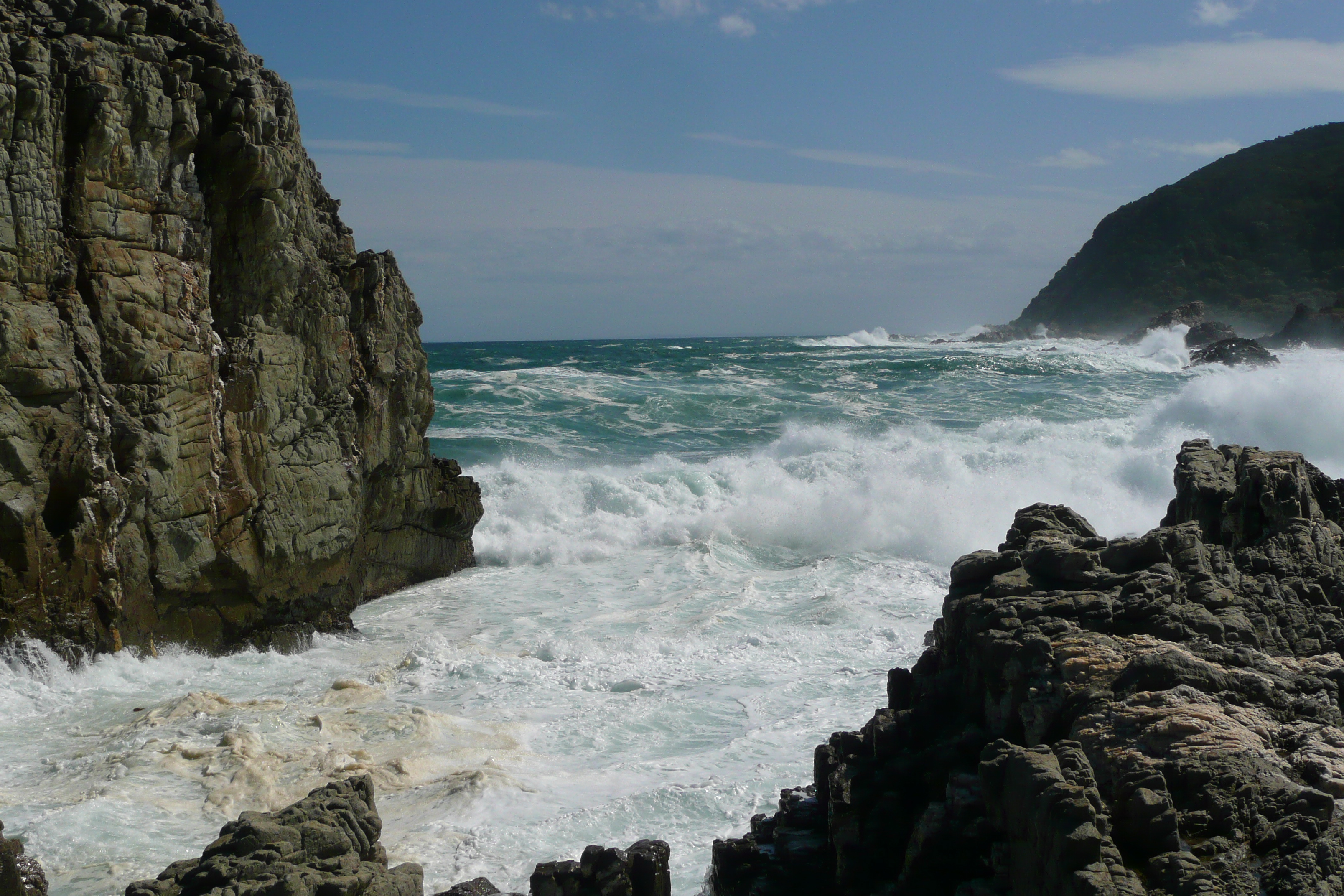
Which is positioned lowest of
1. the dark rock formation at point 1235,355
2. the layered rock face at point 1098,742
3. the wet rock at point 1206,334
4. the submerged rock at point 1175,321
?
the layered rock face at point 1098,742

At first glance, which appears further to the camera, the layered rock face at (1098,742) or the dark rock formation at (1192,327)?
the dark rock formation at (1192,327)

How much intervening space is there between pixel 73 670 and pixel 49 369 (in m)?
2.29

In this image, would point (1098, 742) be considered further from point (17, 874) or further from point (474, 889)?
point (17, 874)

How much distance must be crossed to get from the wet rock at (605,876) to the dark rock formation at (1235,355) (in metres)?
35.0

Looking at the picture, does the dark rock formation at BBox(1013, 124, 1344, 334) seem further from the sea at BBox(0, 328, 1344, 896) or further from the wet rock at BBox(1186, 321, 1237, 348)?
the sea at BBox(0, 328, 1344, 896)

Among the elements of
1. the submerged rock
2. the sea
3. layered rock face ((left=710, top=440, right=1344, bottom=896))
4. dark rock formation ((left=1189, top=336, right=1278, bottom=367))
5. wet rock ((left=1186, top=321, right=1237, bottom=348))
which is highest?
the submerged rock

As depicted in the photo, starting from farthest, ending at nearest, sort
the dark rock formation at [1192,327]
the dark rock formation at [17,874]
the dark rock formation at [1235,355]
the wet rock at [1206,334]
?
the dark rock formation at [1192,327]
the wet rock at [1206,334]
the dark rock formation at [1235,355]
the dark rock formation at [17,874]

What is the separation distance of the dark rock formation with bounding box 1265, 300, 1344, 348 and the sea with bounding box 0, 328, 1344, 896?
23.7 meters

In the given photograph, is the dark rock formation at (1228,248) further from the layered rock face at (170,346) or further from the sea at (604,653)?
the layered rock face at (170,346)

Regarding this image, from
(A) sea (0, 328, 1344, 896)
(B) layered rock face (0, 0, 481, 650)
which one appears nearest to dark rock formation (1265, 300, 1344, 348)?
(A) sea (0, 328, 1344, 896)

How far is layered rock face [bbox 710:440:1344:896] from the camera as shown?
351 cm

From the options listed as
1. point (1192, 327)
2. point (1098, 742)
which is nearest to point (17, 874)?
point (1098, 742)

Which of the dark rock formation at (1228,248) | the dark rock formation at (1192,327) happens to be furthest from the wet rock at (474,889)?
the dark rock formation at (1228,248)

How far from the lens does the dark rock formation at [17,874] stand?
4.45 meters
